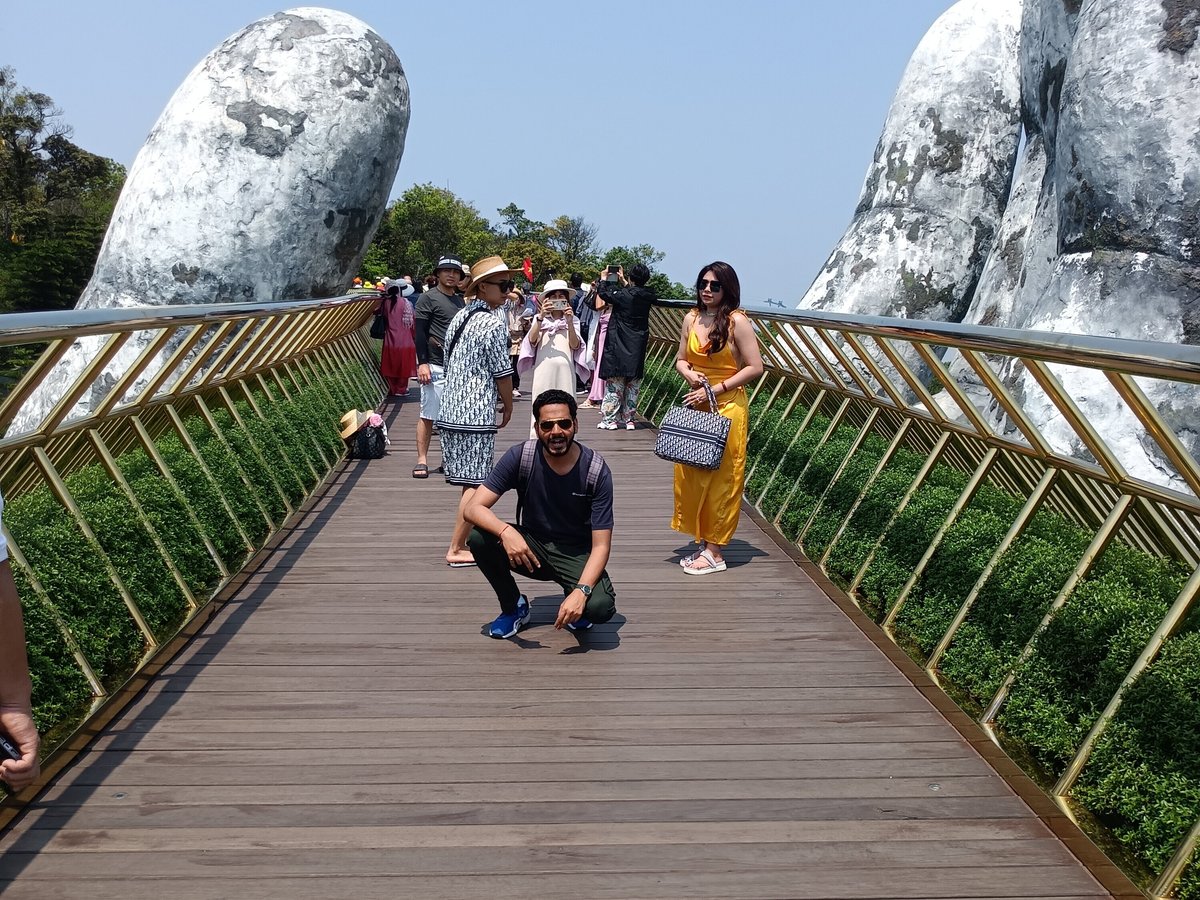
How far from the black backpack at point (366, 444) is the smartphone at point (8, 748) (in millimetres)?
9558

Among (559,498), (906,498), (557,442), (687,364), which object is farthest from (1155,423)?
(687,364)

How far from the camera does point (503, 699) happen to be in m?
5.15

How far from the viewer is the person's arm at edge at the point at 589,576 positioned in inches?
221

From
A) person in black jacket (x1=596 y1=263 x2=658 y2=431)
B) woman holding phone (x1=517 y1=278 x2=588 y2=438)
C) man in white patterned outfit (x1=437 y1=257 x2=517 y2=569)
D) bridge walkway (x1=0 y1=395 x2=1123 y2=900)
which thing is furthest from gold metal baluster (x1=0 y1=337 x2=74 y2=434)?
person in black jacket (x1=596 y1=263 x2=658 y2=431)

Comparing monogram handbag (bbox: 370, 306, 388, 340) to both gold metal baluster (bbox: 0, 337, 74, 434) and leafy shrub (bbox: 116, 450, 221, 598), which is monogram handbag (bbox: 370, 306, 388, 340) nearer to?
leafy shrub (bbox: 116, 450, 221, 598)

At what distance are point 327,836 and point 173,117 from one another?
42.4ft

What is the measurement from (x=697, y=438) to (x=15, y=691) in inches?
200

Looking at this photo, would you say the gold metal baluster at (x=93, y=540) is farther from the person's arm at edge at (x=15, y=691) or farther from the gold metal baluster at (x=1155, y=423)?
the gold metal baluster at (x=1155, y=423)

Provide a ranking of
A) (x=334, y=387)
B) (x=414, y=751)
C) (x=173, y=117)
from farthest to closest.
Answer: (x=173, y=117)
(x=334, y=387)
(x=414, y=751)

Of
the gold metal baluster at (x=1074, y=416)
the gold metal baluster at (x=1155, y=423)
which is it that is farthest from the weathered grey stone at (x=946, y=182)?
the gold metal baluster at (x=1155, y=423)

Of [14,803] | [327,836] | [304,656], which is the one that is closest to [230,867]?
[327,836]

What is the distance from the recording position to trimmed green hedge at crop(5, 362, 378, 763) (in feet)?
15.8

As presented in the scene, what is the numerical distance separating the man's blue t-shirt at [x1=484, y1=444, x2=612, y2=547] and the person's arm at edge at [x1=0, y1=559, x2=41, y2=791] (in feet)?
11.7

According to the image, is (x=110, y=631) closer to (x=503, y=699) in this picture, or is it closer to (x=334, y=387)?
(x=503, y=699)
